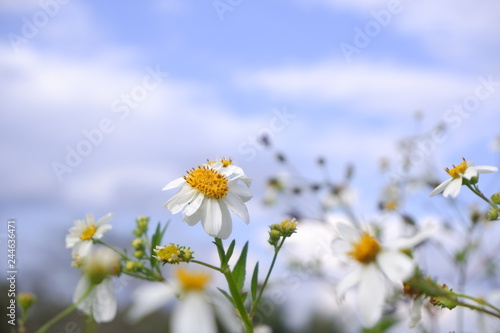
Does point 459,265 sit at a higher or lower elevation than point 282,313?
lower

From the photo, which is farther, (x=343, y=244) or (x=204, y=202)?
(x=204, y=202)

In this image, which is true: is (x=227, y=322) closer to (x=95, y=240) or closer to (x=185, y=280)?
(x=185, y=280)

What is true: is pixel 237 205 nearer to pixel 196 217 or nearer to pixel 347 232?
pixel 196 217

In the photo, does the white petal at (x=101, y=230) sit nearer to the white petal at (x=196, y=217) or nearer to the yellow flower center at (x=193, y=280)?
the white petal at (x=196, y=217)

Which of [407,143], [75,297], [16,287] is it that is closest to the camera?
[75,297]

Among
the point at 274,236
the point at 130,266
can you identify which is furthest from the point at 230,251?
the point at 130,266

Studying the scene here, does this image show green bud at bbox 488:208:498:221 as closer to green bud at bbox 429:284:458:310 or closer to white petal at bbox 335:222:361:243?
green bud at bbox 429:284:458:310

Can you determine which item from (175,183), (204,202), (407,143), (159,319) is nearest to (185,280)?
(204,202)
